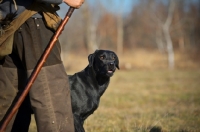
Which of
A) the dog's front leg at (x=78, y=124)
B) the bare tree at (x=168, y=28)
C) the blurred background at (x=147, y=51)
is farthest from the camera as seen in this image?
the bare tree at (x=168, y=28)

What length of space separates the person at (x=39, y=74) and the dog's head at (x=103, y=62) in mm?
1572

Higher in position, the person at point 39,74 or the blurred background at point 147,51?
the person at point 39,74

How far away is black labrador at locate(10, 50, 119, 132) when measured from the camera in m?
3.68

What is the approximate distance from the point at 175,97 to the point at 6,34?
7.83 metres

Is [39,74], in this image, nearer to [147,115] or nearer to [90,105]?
[90,105]

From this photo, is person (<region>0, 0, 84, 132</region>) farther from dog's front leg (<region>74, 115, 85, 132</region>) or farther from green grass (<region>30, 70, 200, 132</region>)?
green grass (<region>30, 70, 200, 132</region>)

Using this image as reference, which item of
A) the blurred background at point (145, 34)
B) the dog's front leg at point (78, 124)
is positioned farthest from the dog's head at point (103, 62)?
the blurred background at point (145, 34)

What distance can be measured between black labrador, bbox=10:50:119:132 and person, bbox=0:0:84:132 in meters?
0.63

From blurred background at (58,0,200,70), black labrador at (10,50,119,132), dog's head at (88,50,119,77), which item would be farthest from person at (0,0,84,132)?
blurred background at (58,0,200,70)

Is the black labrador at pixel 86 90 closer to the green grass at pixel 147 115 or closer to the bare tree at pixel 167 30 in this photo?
the green grass at pixel 147 115

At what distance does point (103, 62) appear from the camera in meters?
4.70

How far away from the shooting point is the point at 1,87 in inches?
112

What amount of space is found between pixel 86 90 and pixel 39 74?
1.40 meters

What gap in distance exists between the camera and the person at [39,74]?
2.72 m
